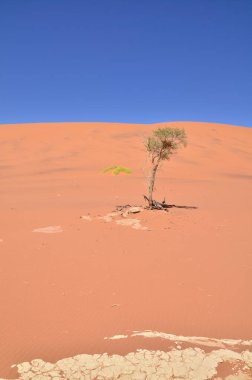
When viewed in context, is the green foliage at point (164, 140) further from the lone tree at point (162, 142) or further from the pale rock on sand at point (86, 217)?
the pale rock on sand at point (86, 217)

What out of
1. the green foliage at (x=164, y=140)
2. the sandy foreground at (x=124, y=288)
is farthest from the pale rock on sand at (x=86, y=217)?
the green foliage at (x=164, y=140)

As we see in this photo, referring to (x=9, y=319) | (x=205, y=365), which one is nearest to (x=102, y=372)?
(x=205, y=365)

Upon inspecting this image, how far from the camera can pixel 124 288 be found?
534 cm

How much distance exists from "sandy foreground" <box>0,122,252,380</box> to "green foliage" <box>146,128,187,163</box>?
1940 millimetres

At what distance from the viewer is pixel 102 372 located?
342 cm

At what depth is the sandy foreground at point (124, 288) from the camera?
3.61 metres

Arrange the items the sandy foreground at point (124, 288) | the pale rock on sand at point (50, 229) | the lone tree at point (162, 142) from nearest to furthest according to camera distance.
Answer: the sandy foreground at point (124, 288) → the pale rock on sand at point (50, 229) → the lone tree at point (162, 142)

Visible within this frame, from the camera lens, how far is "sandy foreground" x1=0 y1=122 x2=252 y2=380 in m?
3.61

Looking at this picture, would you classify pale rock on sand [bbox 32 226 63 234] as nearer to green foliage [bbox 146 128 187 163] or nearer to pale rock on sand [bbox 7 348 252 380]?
green foliage [bbox 146 128 187 163]

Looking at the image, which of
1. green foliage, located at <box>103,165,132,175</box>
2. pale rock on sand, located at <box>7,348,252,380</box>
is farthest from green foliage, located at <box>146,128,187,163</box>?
green foliage, located at <box>103,165,132,175</box>

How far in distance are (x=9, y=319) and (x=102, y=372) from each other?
4.86ft

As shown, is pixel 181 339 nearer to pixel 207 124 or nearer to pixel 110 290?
pixel 110 290

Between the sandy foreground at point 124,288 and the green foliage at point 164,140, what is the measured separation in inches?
76.4

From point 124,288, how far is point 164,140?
665cm
